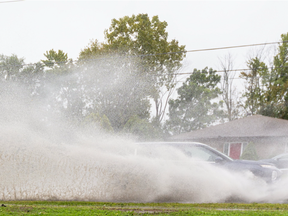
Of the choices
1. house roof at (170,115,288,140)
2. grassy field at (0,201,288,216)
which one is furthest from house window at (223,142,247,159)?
grassy field at (0,201,288,216)

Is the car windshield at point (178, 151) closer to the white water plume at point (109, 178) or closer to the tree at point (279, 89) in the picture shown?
the white water plume at point (109, 178)

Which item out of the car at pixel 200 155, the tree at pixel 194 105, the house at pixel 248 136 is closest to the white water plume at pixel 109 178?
the car at pixel 200 155

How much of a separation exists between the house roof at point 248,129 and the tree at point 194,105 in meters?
8.94

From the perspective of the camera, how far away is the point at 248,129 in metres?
29.0

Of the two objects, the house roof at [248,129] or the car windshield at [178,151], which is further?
the house roof at [248,129]

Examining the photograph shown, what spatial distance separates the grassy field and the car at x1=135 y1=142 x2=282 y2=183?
5.05 feet

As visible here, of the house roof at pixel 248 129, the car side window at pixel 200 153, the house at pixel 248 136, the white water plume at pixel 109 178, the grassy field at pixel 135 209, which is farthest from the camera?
the house roof at pixel 248 129

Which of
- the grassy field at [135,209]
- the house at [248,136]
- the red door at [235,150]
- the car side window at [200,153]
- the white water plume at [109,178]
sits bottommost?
the grassy field at [135,209]

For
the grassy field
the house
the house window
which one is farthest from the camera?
the house window

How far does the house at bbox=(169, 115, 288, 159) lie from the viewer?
2719 cm

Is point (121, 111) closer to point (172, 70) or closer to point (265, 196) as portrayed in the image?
point (172, 70)

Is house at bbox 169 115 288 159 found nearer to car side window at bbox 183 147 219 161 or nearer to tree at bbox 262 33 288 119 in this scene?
tree at bbox 262 33 288 119

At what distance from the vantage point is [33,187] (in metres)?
10.9

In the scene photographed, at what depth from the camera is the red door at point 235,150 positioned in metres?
29.1
